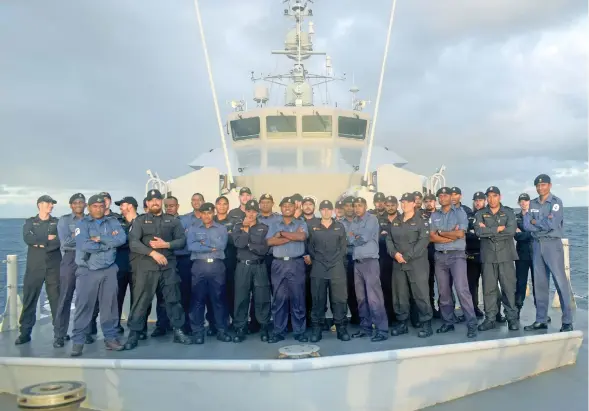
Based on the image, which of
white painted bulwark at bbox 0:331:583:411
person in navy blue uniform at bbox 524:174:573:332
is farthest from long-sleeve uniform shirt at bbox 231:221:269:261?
person in navy blue uniform at bbox 524:174:573:332

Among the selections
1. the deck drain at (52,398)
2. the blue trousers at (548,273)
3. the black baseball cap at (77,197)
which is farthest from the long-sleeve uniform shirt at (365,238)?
the deck drain at (52,398)

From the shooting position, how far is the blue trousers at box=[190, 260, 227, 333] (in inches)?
198

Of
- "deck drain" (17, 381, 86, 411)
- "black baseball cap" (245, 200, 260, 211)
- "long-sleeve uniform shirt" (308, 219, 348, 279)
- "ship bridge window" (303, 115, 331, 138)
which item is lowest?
"deck drain" (17, 381, 86, 411)

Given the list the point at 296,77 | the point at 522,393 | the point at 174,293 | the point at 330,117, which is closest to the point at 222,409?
the point at 174,293

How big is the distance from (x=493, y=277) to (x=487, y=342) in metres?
1.14

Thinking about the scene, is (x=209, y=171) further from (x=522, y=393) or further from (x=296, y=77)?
(x=522, y=393)

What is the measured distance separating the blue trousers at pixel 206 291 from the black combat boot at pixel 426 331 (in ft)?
6.49

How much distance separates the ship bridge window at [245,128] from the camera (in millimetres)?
9141

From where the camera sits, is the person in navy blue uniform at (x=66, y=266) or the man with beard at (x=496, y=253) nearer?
the person in navy blue uniform at (x=66, y=266)

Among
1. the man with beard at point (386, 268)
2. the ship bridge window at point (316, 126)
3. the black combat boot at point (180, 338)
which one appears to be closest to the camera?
the black combat boot at point (180, 338)

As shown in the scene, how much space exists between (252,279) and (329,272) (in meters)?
0.79

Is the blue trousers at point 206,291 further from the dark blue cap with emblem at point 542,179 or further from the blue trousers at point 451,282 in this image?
the dark blue cap with emblem at point 542,179

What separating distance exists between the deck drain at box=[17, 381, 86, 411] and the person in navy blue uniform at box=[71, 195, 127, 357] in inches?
75.1

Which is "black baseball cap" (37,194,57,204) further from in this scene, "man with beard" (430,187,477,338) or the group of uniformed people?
"man with beard" (430,187,477,338)
